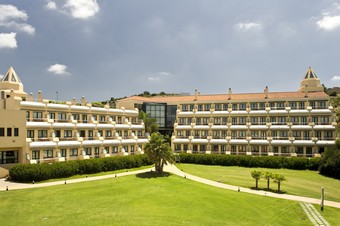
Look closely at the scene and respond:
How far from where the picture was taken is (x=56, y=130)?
56.3 metres

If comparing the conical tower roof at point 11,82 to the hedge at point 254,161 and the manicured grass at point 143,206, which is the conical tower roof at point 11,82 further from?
the hedge at point 254,161

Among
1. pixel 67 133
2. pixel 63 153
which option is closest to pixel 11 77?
pixel 67 133

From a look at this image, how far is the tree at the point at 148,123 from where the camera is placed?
254 ft

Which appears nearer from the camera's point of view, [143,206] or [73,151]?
[143,206]

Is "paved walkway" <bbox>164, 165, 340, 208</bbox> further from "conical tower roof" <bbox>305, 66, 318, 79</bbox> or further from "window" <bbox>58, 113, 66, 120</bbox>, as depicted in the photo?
"conical tower roof" <bbox>305, 66, 318, 79</bbox>

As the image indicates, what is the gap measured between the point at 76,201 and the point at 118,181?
468 inches

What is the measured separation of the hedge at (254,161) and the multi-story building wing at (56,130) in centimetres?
1504

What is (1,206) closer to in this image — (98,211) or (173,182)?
(98,211)

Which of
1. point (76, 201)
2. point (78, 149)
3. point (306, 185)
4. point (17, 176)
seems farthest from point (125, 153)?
point (306, 185)

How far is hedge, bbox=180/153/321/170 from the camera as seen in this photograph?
6191 cm

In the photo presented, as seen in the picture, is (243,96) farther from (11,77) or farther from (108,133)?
(11,77)

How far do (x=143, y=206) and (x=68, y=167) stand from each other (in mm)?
22015

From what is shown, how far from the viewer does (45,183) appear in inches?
1754

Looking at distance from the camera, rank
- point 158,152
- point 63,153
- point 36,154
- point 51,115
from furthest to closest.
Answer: point 51,115, point 63,153, point 158,152, point 36,154
